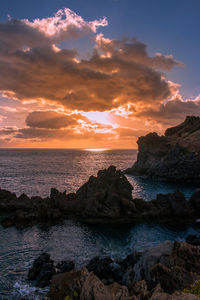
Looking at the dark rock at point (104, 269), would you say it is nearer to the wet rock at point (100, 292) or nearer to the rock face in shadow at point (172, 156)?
the wet rock at point (100, 292)

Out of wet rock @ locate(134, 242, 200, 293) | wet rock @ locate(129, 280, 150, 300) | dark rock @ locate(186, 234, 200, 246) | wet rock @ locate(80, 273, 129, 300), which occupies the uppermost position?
wet rock @ locate(80, 273, 129, 300)

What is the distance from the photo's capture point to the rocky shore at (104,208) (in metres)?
39.8

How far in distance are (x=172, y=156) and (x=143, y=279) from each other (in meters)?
81.6

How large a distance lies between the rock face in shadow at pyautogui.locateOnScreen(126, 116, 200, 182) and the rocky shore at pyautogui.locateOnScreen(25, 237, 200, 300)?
72.2 metres

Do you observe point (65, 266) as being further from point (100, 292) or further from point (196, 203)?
point (196, 203)

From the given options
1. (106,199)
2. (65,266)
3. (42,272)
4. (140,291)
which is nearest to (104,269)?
(65,266)

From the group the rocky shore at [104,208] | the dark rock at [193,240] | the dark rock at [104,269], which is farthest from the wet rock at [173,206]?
the dark rock at [104,269]

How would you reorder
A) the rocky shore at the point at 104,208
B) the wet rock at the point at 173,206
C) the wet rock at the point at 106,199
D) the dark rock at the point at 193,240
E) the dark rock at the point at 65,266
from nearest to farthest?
the dark rock at the point at 65,266 → the dark rock at the point at 193,240 → the rocky shore at the point at 104,208 → the wet rock at the point at 106,199 → the wet rock at the point at 173,206

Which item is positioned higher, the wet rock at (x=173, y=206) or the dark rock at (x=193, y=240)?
the wet rock at (x=173, y=206)

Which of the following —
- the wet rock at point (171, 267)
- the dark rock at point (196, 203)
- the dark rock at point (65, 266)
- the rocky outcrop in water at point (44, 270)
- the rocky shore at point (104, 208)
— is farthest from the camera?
the dark rock at point (196, 203)

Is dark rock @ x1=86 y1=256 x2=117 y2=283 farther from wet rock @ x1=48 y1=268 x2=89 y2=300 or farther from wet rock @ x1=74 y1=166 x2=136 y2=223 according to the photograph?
A: wet rock @ x1=74 y1=166 x2=136 y2=223

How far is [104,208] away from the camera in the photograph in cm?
4153

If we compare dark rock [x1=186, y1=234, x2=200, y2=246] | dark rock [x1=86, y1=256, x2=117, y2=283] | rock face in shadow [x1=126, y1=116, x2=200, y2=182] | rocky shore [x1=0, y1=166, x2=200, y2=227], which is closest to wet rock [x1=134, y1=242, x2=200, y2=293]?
dark rock [x1=86, y1=256, x2=117, y2=283]

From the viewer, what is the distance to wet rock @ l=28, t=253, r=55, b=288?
2056 centimetres
